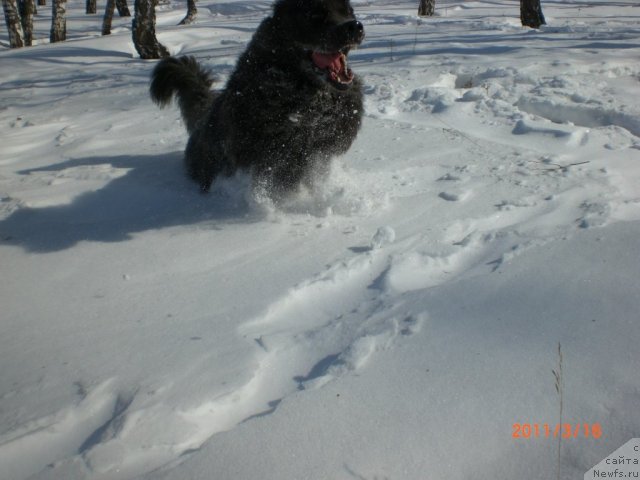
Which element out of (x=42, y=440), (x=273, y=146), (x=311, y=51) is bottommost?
(x=42, y=440)

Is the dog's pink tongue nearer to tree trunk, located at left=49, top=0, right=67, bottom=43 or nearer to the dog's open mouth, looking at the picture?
the dog's open mouth

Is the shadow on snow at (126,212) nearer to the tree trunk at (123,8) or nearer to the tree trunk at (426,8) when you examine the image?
the tree trunk at (426,8)

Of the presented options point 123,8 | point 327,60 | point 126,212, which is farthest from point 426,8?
point 126,212

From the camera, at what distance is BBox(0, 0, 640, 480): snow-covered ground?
4.76ft

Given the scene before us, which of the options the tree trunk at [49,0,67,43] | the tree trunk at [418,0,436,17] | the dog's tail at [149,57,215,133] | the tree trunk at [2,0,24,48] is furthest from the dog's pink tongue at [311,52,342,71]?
the tree trunk at [49,0,67,43]

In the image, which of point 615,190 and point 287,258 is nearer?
point 287,258

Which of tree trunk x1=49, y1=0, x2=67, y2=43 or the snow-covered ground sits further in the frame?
tree trunk x1=49, y1=0, x2=67, y2=43

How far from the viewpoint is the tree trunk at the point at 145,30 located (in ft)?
31.0

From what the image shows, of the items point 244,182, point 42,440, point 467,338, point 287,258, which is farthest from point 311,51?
point 42,440

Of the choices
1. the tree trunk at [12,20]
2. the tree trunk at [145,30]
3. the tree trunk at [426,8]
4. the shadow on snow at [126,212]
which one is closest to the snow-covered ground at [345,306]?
the shadow on snow at [126,212]

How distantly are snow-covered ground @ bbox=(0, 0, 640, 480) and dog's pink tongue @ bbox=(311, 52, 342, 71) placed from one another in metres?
0.84

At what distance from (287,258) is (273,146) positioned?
32.9 inches

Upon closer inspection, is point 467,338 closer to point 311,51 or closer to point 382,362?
point 382,362

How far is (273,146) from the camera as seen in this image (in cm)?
305
